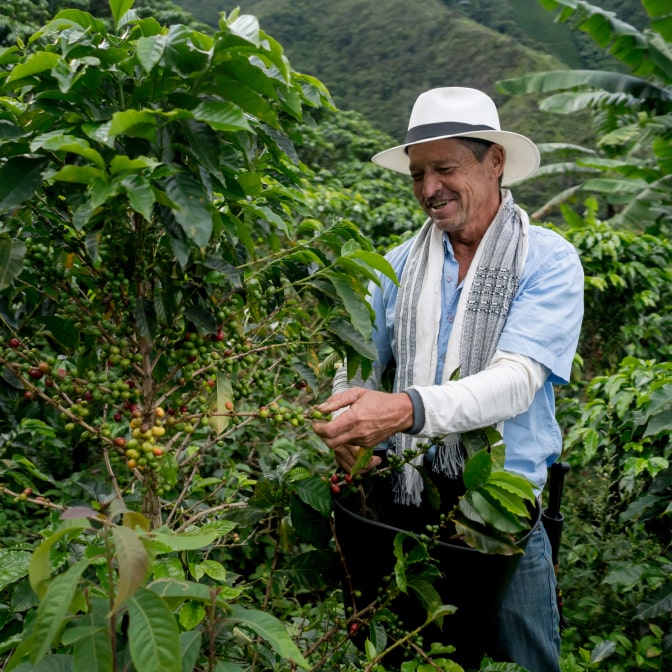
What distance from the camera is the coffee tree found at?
1025 mm

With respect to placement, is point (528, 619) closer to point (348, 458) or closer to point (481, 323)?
point (348, 458)

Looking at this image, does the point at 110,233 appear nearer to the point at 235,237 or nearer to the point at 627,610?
the point at 235,237

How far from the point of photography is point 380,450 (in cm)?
200

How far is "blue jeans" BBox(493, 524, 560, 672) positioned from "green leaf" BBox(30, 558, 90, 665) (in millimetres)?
1301

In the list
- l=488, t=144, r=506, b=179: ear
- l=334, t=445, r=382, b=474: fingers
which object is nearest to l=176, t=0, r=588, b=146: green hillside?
l=488, t=144, r=506, b=179: ear

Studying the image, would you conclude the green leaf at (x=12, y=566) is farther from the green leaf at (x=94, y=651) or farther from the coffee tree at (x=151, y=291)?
the green leaf at (x=94, y=651)

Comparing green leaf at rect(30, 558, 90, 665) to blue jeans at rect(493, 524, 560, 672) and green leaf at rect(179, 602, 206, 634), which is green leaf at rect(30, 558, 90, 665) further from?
blue jeans at rect(493, 524, 560, 672)

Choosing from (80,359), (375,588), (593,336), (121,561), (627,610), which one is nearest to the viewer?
(121,561)

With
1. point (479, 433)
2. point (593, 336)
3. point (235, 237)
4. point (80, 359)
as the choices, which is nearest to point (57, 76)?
point (235, 237)

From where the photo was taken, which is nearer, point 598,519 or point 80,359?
point 80,359

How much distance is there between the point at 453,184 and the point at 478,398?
2.38 feet

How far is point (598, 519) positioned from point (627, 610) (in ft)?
1.24

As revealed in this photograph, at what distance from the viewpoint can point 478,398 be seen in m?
1.60

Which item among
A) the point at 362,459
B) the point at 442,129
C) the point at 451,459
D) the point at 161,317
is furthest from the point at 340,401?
the point at 442,129
